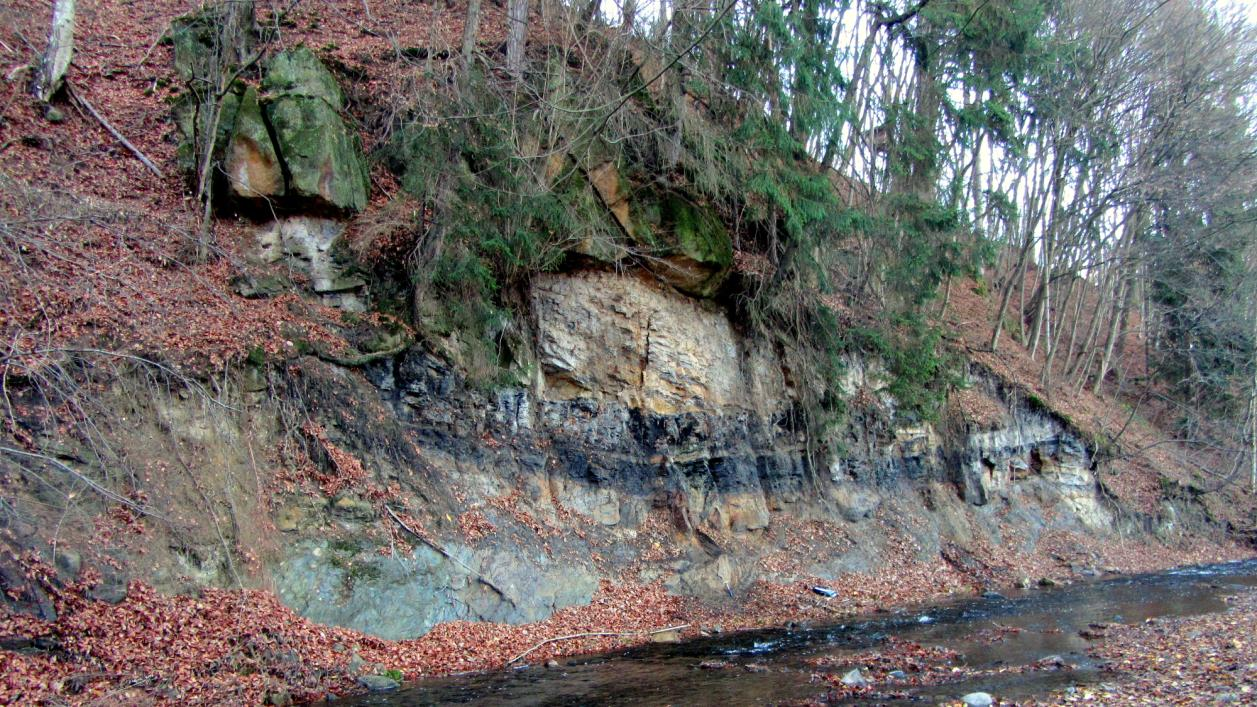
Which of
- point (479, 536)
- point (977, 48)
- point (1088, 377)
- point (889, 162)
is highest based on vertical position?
point (977, 48)

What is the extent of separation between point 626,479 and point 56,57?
13.8 metres

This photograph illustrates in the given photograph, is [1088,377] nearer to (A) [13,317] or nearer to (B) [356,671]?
(B) [356,671]

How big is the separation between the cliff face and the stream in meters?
2.08

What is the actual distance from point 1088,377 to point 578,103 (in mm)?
25586

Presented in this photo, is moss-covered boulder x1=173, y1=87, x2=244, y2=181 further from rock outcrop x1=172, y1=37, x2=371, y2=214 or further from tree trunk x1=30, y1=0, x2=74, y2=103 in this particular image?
tree trunk x1=30, y1=0, x2=74, y2=103

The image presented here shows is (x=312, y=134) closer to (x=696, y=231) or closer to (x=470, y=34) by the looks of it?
(x=470, y=34)

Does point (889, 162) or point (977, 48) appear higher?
point (977, 48)

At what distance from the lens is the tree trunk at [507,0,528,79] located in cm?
1644

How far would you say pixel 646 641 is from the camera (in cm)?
1299

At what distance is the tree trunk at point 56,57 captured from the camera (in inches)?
557

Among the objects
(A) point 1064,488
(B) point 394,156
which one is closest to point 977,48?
(A) point 1064,488

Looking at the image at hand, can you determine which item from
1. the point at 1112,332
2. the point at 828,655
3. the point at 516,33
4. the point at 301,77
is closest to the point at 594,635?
the point at 828,655

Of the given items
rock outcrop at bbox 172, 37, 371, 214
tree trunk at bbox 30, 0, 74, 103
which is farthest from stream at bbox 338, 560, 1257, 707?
tree trunk at bbox 30, 0, 74, 103

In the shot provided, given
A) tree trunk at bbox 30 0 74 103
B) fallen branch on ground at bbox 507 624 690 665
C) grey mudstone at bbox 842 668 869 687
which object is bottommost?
fallen branch on ground at bbox 507 624 690 665
